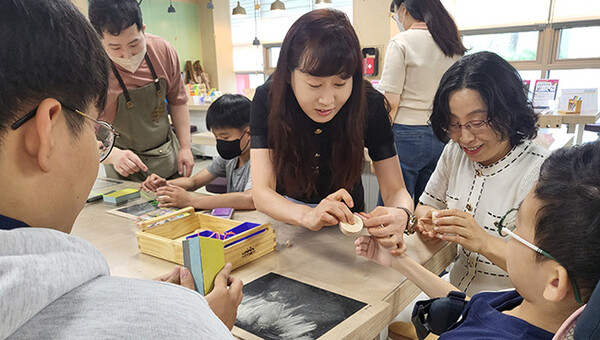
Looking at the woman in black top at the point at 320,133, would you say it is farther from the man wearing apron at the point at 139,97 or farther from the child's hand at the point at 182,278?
the man wearing apron at the point at 139,97

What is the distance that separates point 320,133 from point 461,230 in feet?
2.07

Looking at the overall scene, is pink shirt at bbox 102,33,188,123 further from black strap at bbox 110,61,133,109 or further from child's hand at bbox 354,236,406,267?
child's hand at bbox 354,236,406,267

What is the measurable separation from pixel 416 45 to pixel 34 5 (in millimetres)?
2338

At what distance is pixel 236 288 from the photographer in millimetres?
916

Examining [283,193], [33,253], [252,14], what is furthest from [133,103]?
[252,14]

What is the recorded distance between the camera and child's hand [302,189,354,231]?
1261 mm

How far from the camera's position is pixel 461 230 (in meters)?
1.30

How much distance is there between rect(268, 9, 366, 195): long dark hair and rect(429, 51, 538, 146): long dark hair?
34 centimetres

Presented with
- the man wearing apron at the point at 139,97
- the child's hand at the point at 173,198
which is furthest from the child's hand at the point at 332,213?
the man wearing apron at the point at 139,97

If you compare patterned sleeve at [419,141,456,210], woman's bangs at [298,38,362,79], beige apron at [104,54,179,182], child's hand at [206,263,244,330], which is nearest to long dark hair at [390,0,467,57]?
patterned sleeve at [419,141,456,210]

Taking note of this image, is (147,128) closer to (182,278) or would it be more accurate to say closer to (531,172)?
(182,278)

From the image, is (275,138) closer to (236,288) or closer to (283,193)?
(283,193)

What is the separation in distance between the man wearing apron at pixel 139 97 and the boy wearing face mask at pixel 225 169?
189mm

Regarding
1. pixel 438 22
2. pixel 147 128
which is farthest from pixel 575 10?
pixel 147 128
